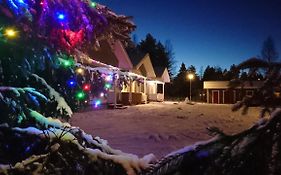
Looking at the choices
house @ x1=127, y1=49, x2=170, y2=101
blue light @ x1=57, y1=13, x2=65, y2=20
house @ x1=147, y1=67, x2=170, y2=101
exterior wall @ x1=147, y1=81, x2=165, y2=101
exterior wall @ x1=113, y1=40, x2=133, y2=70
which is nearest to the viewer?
blue light @ x1=57, y1=13, x2=65, y2=20

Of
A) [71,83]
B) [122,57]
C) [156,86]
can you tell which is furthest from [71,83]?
[156,86]

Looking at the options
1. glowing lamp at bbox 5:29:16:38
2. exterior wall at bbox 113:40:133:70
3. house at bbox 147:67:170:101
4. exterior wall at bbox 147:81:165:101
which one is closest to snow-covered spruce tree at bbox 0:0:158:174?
glowing lamp at bbox 5:29:16:38

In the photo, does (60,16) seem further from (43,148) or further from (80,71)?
(43,148)

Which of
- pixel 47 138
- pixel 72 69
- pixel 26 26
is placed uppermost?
pixel 26 26

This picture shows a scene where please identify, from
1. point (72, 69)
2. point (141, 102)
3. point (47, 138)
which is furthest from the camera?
point (141, 102)

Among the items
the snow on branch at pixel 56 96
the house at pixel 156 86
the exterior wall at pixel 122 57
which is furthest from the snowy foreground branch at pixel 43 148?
the house at pixel 156 86

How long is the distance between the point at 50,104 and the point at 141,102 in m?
26.8

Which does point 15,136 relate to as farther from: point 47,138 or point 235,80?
point 235,80

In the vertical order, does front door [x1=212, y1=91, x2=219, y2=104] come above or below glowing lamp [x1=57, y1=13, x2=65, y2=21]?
below

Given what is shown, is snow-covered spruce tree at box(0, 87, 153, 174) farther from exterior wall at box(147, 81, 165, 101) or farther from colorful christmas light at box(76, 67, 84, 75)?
exterior wall at box(147, 81, 165, 101)

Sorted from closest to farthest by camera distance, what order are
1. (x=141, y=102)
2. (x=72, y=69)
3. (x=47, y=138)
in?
(x=47, y=138) → (x=72, y=69) → (x=141, y=102)

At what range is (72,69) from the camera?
4.89 meters

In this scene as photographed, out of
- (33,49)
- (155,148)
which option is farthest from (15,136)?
(155,148)

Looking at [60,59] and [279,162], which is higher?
[60,59]
